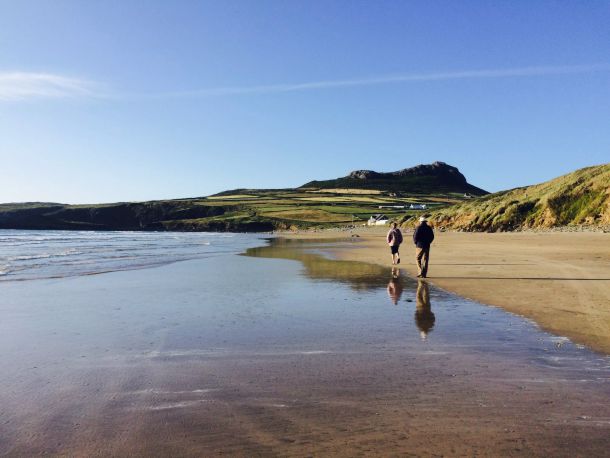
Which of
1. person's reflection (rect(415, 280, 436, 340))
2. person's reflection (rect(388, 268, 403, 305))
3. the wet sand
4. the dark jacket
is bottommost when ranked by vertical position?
person's reflection (rect(388, 268, 403, 305))

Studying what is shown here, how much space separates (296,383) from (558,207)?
50.6 metres

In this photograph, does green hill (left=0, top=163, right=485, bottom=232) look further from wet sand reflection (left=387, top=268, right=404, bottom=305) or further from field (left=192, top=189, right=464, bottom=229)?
wet sand reflection (left=387, top=268, right=404, bottom=305)

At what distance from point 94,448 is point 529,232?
48.6 meters

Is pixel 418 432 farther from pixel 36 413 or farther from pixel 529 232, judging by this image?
pixel 529 232

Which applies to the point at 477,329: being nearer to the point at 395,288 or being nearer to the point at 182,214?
the point at 395,288

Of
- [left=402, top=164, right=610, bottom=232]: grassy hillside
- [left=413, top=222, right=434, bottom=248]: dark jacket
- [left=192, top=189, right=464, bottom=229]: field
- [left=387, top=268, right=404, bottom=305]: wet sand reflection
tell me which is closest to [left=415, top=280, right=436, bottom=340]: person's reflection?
[left=387, top=268, right=404, bottom=305]: wet sand reflection

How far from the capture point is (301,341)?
7.75m

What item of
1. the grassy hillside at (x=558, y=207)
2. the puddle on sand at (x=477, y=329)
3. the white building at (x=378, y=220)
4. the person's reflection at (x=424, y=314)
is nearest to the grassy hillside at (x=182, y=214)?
the white building at (x=378, y=220)

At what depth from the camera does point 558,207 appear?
158 ft

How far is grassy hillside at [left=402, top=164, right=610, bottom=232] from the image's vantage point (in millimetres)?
43938

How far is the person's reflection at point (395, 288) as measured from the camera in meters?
12.3

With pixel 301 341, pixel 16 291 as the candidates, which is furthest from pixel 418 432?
pixel 16 291

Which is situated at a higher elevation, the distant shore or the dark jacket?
the dark jacket

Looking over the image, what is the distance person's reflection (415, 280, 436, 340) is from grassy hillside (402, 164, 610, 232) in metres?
35.5
